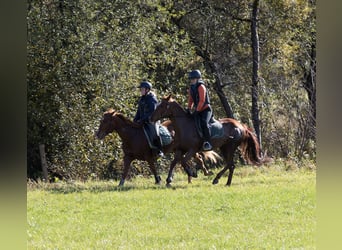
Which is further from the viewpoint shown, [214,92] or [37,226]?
[214,92]

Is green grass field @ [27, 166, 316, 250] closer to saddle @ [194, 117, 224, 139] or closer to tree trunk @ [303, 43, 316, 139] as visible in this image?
saddle @ [194, 117, 224, 139]

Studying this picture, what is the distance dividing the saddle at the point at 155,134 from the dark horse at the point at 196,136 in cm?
59

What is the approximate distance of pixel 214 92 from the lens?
2506cm

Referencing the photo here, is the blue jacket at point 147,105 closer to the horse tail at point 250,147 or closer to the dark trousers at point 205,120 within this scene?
the dark trousers at point 205,120

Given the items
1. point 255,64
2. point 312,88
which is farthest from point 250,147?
point 312,88

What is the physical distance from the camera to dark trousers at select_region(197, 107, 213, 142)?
1352 cm

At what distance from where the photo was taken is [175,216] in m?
9.62

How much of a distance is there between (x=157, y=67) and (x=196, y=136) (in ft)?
32.9

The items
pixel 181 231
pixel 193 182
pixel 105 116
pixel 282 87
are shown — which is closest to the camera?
pixel 181 231

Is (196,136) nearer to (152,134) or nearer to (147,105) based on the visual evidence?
(152,134)

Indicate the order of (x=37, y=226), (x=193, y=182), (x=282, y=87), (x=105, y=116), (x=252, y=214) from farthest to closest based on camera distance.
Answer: (x=282, y=87)
(x=193, y=182)
(x=105, y=116)
(x=252, y=214)
(x=37, y=226)
